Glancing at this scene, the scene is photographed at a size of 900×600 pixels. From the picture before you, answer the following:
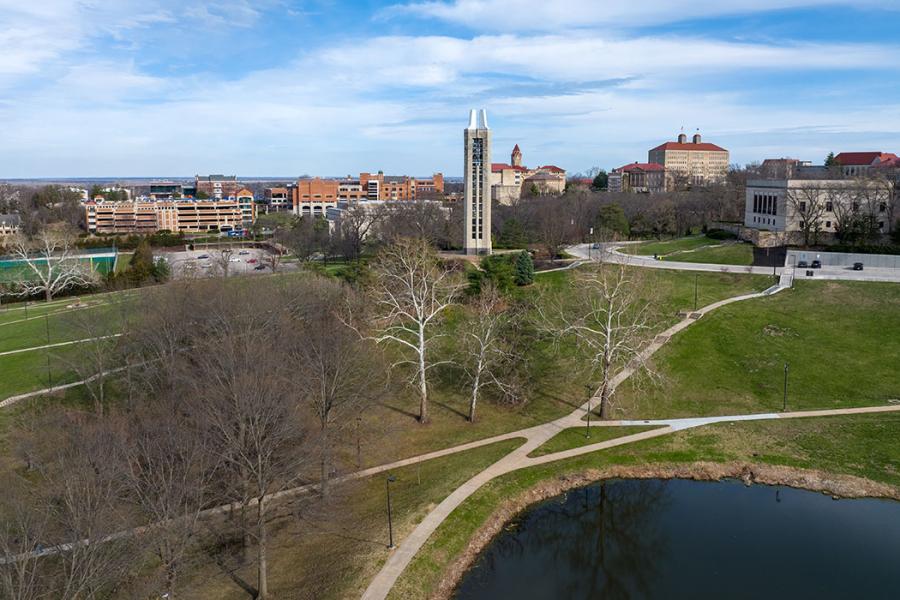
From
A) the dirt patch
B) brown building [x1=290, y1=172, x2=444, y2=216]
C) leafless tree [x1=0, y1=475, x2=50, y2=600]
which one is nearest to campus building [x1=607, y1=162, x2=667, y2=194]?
brown building [x1=290, y1=172, x2=444, y2=216]

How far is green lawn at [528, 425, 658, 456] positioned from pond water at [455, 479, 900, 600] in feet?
8.82

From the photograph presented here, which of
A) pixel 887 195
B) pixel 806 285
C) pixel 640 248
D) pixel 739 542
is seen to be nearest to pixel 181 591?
pixel 739 542

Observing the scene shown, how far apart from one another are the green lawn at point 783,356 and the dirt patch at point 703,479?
5.04 meters

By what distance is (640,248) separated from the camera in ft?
221

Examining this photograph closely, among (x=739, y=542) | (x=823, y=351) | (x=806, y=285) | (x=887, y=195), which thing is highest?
(x=887, y=195)

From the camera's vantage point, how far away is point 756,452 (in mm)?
29625

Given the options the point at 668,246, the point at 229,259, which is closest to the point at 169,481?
the point at 668,246

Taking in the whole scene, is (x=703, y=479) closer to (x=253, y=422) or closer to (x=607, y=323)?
(x=607, y=323)

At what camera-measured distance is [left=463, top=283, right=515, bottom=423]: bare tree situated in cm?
3394

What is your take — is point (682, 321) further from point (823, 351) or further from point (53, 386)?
point (53, 386)

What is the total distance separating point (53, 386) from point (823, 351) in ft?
146

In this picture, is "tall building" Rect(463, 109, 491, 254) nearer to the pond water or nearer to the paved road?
the paved road

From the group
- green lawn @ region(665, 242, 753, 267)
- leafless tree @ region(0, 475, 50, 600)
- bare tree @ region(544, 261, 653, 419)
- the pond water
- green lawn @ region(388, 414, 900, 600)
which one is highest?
green lawn @ region(665, 242, 753, 267)

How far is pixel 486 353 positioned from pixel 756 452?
13.8 metres
